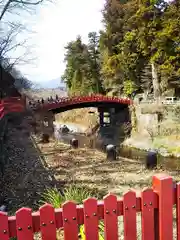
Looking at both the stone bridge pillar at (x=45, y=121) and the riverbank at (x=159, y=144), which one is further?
the stone bridge pillar at (x=45, y=121)

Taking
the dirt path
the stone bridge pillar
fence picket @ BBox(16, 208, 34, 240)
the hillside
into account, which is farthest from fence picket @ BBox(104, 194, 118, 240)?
the hillside

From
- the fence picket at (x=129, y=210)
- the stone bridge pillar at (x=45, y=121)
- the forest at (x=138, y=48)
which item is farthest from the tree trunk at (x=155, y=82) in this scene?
the fence picket at (x=129, y=210)

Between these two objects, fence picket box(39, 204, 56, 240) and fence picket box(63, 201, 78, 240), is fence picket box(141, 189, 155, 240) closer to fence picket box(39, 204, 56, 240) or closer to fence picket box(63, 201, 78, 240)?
fence picket box(63, 201, 78, 240)

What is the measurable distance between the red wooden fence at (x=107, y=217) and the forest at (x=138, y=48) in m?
29.8

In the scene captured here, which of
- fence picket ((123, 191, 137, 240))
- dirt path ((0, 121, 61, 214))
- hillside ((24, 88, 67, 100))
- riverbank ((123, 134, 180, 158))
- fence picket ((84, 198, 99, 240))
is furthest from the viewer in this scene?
hillside ((24, 88, 67, 100))

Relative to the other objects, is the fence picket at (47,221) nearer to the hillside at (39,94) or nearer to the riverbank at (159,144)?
the riverbank at (159,144)

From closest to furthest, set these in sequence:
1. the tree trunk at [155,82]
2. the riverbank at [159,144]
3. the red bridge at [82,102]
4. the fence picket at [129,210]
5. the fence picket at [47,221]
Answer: the fence picket at [47,221] → the fence picket at [129,210] → the riverbank at [159,144] → the tree trunk at [155,82] → the red bridge at [82,102]

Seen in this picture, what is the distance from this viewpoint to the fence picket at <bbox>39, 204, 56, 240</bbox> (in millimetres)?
2855

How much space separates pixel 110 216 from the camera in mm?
3049

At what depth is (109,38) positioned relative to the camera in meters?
44.4

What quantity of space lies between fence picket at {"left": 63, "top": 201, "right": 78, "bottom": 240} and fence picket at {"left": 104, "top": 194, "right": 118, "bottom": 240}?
32cm

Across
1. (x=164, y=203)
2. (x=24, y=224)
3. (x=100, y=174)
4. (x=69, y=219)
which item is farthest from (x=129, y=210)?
(x=100, y=174)

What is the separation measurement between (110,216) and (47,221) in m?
0.64

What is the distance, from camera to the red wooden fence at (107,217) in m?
2.81
